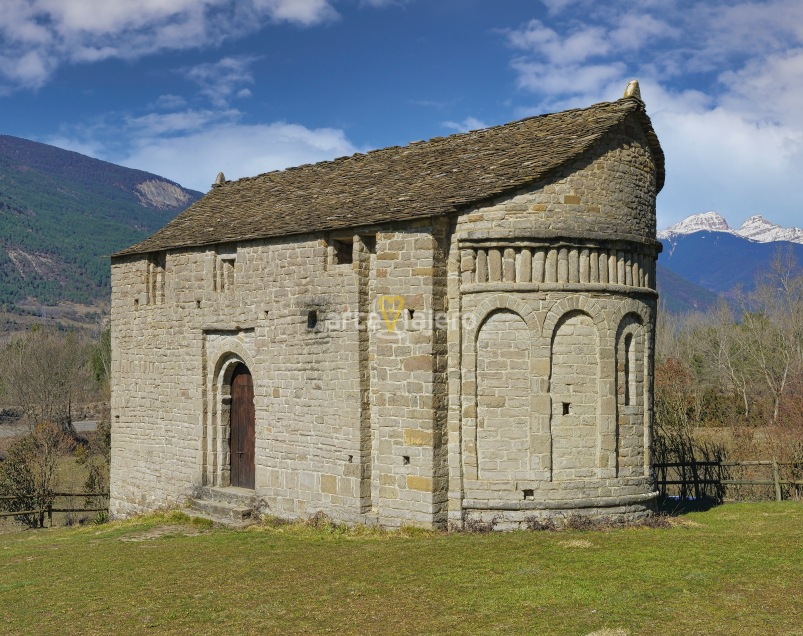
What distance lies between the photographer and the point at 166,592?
930 cm

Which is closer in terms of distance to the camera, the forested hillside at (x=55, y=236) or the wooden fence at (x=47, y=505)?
the wooden fence at (x=47, y=505)

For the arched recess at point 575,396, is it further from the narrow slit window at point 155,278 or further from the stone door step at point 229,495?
the narrow slit window at point 155,278

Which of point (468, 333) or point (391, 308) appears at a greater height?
point (391, 308)

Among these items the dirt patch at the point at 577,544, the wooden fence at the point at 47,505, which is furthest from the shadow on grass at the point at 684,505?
the wooden fence at the point at 47,505

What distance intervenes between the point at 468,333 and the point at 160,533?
7348 millimetres

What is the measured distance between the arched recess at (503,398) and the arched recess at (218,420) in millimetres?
5998

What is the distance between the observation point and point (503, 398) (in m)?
11.9

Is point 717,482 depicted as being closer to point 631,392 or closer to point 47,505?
point 631,392

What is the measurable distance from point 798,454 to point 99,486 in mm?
23613

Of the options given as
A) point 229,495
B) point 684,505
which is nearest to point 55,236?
point 229,495

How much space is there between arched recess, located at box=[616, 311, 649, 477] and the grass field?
1.27 meters

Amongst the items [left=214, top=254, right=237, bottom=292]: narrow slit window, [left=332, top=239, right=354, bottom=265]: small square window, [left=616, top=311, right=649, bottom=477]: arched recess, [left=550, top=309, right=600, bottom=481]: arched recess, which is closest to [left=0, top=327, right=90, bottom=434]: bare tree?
[left=214, top=254, right=237, bottom=292]: narrow slit window

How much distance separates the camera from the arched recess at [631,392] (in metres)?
12.4

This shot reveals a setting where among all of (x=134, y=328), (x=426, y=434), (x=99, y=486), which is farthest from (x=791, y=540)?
(x=99, y=486)
